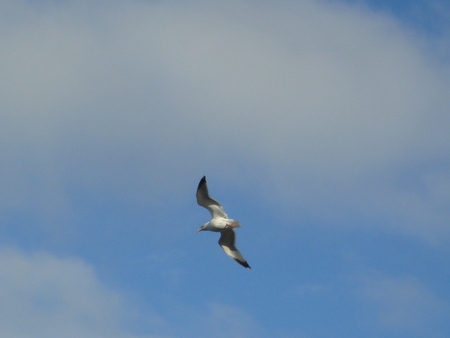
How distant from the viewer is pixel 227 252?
50875mm

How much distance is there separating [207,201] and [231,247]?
389 cm

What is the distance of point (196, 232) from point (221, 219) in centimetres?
283

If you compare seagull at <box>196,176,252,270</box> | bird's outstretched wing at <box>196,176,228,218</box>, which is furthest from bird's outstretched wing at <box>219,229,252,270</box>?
bird's outstretched wing at <box>196,176,228,218</box>

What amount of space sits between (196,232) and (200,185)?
3767mm

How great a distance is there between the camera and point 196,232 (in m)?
51.1

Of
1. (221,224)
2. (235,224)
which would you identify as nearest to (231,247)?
(221,224)

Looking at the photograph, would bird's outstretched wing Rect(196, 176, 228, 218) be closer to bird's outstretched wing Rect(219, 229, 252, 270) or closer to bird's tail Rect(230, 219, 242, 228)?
bird's tail Rect(230, 219, 242, 228)

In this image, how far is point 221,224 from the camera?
48.8 metres

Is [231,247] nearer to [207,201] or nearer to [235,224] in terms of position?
[235,224]

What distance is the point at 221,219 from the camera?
161 feet

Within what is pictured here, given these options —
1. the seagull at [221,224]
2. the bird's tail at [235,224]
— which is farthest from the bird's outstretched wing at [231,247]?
the bird's tail at [235,224]

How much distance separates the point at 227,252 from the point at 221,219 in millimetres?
2977

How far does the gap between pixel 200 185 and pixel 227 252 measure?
5.23 m

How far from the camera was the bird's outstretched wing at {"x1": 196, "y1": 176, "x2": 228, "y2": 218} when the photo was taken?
4931 cm
